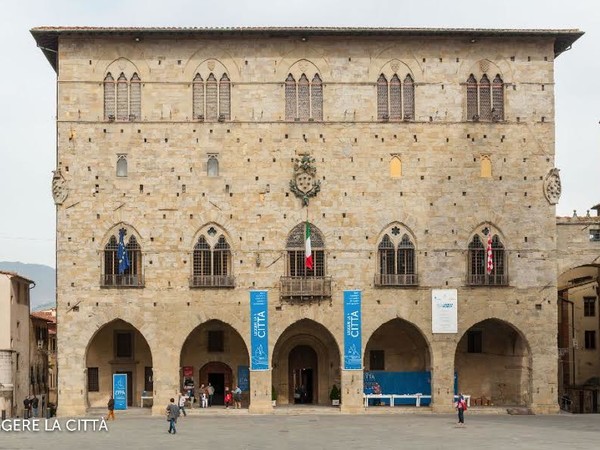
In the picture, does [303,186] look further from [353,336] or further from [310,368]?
[310,368]

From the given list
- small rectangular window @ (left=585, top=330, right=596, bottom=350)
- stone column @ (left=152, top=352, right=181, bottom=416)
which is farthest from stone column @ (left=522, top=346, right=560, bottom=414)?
small rectangular window @ (left=585, top=330, right=596, bottom=350)

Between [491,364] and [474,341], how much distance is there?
1.29 m

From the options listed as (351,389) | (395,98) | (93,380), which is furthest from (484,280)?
(93,380)

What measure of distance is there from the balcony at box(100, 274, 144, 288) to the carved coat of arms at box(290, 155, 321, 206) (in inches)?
302

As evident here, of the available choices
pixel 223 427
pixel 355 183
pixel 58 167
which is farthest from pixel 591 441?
pixel 58 167

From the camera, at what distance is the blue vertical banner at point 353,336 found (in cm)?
4972

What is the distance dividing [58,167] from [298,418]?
15.0 meters

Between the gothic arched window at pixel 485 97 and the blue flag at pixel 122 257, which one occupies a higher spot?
the gothic arched window at pixel 485 97

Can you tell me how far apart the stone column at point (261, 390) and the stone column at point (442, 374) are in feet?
23.1

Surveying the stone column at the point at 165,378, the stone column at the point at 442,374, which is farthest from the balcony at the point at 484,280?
the stone column at the point at 165,378

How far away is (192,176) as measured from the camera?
5012cm

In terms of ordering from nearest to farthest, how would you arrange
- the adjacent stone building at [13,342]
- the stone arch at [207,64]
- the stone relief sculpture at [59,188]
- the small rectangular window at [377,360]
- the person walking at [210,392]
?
the stone relief sculpture at [59,188], the stone arch at [207,64], the person walking at [210,392], the small rectangular window at [377,360], the adjacent stone building at [13,342]

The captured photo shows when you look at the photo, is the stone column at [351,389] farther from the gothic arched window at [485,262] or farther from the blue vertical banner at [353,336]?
the gothic arched window at [485,262]

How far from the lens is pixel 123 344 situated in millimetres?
52438
